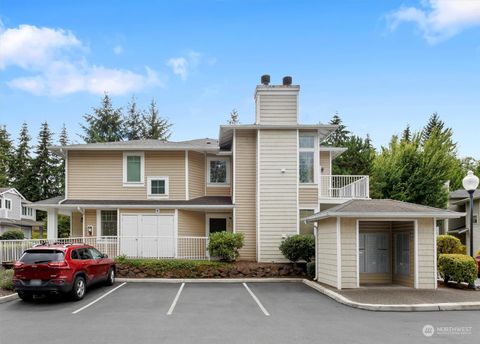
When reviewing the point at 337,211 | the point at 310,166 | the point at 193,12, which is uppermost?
the point at 193,12

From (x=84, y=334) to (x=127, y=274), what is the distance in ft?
30.6

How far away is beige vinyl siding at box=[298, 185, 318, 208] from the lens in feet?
68.7

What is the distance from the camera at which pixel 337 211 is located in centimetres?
1468

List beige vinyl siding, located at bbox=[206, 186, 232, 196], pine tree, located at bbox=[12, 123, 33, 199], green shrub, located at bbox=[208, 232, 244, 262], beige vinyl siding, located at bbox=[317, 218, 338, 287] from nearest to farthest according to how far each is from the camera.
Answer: beige vinyl siding, located at bbox=[317, 218, 338, 287]
green shrub, located at bbox=[208, 232, 244, 262]
beige vinyl siding, located at bbox=[206, 186, 232, 196]
pine tree, located at bbox=[12, 123, 33, 199]

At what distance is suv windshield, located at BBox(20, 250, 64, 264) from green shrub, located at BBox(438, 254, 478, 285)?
42.2 feet

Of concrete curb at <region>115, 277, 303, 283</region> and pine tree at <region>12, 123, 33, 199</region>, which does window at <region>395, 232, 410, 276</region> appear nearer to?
concrete curb at <region>115, 277, 303, 283</region>

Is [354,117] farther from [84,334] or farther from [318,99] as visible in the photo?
[84,334]

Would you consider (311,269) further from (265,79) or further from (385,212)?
(265,79)

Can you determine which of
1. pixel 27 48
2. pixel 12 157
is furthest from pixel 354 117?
pixel 12 157

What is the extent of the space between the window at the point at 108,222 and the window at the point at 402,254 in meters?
13.1

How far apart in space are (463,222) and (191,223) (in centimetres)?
2606

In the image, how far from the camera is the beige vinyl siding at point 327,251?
598 inches

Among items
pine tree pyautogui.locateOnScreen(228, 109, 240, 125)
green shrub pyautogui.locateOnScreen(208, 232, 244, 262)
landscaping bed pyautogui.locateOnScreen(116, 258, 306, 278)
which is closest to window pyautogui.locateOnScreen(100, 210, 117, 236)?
landscaping bed pyautogui.locateOnScreen(116, 258, 306, 278)
